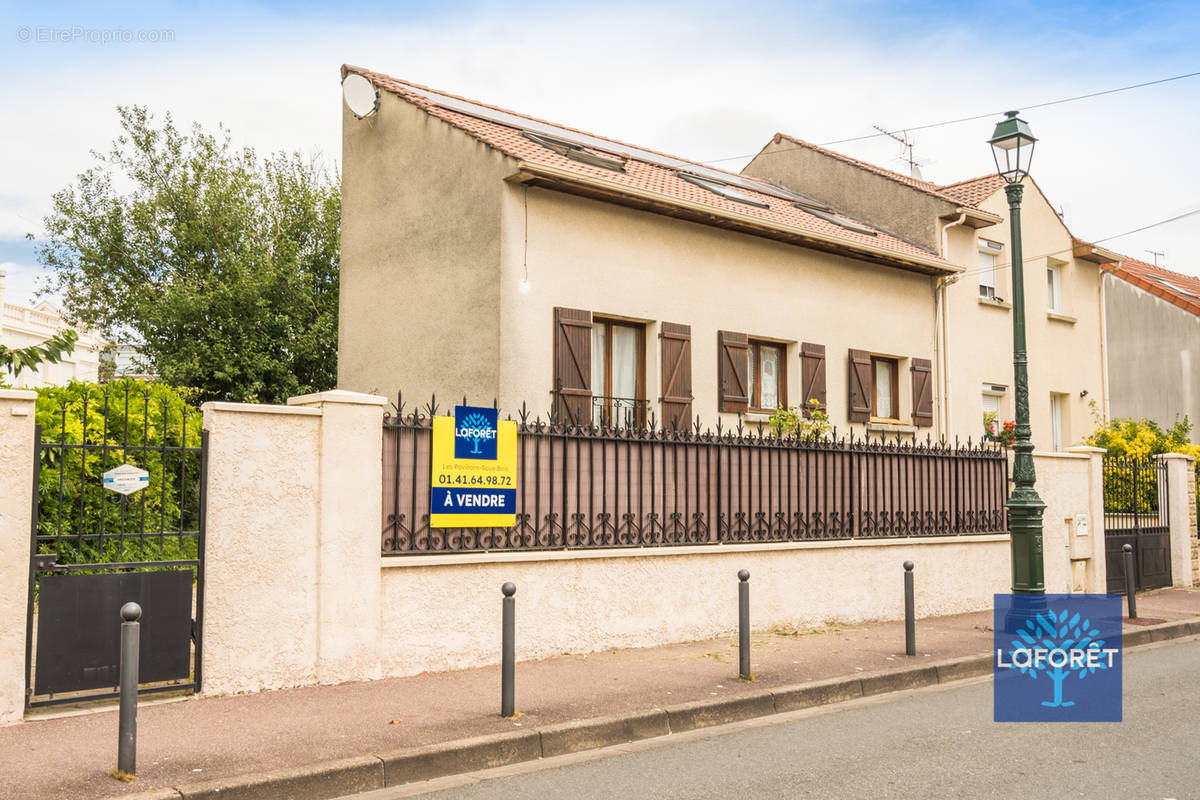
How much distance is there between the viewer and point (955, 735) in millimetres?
6660

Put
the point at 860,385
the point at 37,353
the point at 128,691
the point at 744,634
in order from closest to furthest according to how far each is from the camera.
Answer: the point at 128,691 < the point at 744,634 < the point at 37,353 < the point at 860,385

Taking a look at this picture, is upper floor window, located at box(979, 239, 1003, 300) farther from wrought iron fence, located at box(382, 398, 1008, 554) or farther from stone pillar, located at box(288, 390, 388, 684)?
stone pillar, located at box(288, 390, 388, 684)

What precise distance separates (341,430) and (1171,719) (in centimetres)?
628

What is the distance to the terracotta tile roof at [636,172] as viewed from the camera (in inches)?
547

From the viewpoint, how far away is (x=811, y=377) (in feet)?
52.7

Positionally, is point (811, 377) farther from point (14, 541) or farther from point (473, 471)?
point (14, 541)

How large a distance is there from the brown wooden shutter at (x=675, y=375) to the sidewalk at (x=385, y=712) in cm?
477

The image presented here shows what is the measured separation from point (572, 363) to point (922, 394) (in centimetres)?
740

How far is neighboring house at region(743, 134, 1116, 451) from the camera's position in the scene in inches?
731

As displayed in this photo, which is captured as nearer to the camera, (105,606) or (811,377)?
(105,606)

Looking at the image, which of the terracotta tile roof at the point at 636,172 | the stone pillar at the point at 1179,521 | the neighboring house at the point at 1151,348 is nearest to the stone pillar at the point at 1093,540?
the stone pillar at the point at 1179,521

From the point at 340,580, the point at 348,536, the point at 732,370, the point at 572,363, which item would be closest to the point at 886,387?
the point at 732,370

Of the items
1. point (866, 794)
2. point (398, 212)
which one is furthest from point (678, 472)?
point (398, 212)

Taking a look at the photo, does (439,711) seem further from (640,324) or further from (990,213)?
(990,213)
